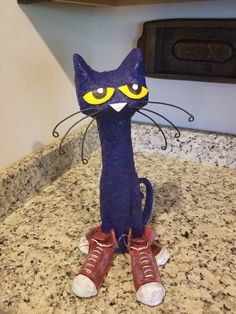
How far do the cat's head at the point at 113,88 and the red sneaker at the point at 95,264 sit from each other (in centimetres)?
19

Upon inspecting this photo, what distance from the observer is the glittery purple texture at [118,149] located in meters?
0.37

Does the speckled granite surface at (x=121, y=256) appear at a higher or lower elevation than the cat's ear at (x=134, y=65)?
lower

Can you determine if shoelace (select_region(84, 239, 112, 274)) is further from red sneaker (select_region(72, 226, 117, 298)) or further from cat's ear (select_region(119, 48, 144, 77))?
cat's ear (select_region(119, 48, 144, 77))

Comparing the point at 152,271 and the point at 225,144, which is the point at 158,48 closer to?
the point at 225,144

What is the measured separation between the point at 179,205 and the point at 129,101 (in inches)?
12.5

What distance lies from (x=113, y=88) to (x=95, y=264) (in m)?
0.24

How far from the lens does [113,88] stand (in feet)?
1.19

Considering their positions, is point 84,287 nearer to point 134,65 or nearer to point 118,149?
point 118,149

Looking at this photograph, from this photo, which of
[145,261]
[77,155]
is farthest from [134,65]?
[77,155]

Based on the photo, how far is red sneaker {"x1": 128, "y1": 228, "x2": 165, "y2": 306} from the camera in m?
0.37

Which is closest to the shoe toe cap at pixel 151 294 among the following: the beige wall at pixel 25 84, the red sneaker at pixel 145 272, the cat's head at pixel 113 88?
the red sneaker at pixel 145 272

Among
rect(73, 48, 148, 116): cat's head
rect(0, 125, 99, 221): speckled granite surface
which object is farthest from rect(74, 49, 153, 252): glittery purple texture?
rect(0, 125, 99, 221): speckled granite surface

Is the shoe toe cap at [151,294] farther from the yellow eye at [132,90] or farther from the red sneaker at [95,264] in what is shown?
the yellow eye at [132,90]

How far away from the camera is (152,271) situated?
1.28ft
